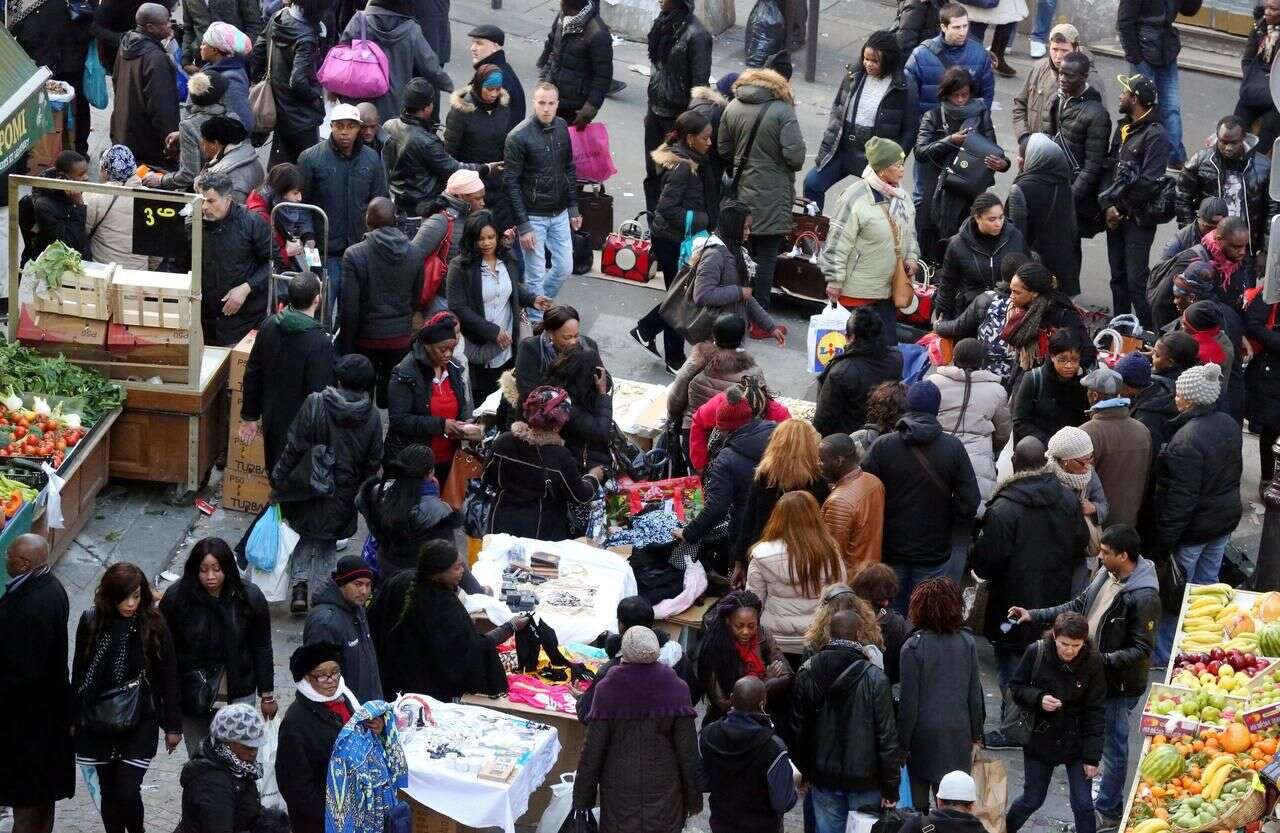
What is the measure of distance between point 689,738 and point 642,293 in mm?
6975

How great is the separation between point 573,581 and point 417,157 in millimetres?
4465

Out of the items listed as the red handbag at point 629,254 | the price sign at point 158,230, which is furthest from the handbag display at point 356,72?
the price sign at point 158,230

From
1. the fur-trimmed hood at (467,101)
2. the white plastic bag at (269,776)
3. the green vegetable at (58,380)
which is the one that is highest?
the fur-trimmed hood at (467,101)

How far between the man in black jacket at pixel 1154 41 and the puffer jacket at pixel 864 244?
15.8ft

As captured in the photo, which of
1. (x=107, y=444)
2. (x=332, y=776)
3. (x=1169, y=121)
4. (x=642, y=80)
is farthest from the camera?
(x=642, y=80)

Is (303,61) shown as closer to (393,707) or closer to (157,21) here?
(157,21)

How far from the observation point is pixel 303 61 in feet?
49.9

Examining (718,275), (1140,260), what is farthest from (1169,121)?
(718,275)

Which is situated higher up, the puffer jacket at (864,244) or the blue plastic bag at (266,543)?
the puffer jacket at (864,244)

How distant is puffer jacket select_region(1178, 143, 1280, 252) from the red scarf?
608 centimetres

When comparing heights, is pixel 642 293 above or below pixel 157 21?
below

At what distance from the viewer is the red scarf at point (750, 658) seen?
377 inches

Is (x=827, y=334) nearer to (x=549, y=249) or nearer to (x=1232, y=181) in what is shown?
(x=549, y=249)

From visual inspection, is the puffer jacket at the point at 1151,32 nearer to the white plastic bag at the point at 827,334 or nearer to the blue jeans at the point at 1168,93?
the blue jeans at the point at 1168,93
